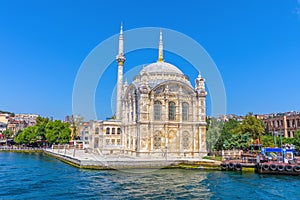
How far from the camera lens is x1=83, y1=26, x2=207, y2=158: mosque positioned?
35188 millimetres

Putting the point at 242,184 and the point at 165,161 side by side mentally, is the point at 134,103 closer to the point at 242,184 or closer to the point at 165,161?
the point at 165,161

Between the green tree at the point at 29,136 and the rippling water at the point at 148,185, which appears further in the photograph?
the green tree at the point at 29,136

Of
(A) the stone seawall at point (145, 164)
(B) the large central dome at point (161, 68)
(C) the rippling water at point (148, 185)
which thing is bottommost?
(C) the rippling water at point (148, 185)

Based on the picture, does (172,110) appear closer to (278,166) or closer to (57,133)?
(278,166)

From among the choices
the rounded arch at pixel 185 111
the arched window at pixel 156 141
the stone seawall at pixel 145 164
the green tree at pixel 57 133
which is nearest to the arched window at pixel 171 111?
the rounded arch at pixel 185 111

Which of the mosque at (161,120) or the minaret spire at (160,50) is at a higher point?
the minaret spire at (160,50)

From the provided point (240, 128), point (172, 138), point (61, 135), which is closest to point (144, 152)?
point (172, 138)

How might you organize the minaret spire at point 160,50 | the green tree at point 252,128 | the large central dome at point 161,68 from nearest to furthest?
the large central dome at point 161,68
the minaret spire at point 160,50
the green tree at point 252,128

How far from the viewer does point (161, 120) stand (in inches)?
1416

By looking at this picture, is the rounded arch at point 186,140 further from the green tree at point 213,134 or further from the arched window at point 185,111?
the green tree at point 213,134

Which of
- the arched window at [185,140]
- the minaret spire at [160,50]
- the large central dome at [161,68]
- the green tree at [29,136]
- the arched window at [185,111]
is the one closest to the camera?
the arched window at [185,140]

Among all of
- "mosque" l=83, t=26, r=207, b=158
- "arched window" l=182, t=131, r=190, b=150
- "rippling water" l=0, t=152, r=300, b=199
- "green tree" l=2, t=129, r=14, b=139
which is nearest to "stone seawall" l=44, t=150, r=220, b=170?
"rippling water" l=0, t=152, r=300, b=199

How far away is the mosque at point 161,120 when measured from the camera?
35.2 meters

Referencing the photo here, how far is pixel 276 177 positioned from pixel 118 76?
29.9 m
